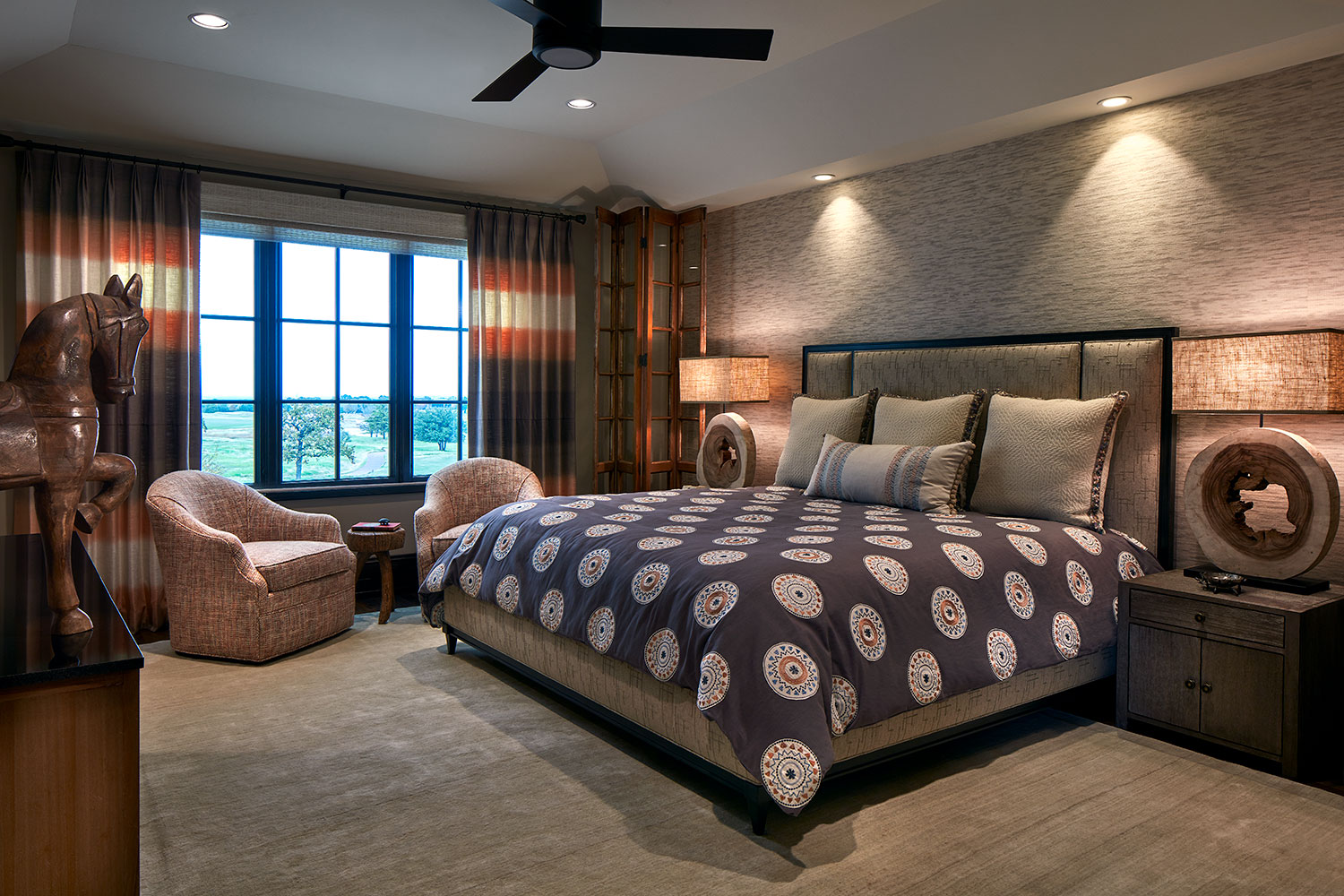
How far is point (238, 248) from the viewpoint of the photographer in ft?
16.7

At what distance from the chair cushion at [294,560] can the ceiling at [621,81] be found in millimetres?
2222

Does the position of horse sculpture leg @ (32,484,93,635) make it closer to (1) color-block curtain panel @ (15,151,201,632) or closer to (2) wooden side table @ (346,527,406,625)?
(2) wooden side table @ (346,527,406,625)

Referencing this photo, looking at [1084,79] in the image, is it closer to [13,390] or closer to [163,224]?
[13,390]

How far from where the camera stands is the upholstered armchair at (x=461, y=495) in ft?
15.2

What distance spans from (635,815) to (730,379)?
3.22 m

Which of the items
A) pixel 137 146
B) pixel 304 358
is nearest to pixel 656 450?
pixel 304 358

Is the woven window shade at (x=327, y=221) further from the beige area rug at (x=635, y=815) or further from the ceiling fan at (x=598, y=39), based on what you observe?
the beige area rug at (x=635, y=815)

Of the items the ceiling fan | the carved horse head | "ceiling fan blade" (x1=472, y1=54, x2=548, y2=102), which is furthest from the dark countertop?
"ceiling fan blade" (x1=472, y1=54, x2=548, y2=102)

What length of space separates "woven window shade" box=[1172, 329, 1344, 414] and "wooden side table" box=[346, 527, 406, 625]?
3.68m

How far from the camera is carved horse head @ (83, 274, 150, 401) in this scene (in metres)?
→ 1.65

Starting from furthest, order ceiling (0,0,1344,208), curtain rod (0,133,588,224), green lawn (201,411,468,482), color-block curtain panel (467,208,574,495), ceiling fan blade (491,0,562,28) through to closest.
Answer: color-block curtain panel (467,208,574,495) < green lawn (201,411,468,482) < curtain rod (0,133,588,224) < ceiling (0,0,1344,208) < ceiling fan blade (491,0,562,28)

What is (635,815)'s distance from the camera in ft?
8.22

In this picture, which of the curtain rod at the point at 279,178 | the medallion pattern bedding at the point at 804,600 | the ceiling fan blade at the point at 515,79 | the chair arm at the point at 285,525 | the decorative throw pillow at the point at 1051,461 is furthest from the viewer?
the chair arm at the point at 285,525

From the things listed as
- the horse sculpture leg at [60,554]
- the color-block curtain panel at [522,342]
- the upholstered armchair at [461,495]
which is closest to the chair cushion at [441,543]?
the upholstered armchair at [461,495]
